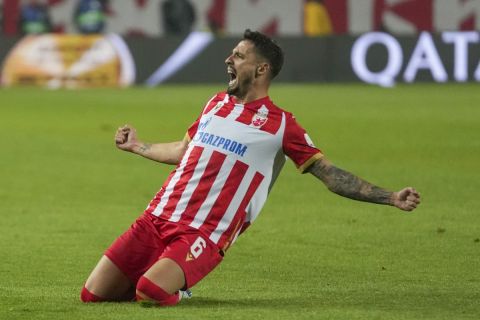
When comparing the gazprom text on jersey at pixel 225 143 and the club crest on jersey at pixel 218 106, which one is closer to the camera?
the gazprom text on jersey at pixel 225 143

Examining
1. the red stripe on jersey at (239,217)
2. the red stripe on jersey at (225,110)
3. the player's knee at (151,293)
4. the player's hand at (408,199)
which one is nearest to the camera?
the player's hand at (408,199)

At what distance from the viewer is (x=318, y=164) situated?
8.03 meters

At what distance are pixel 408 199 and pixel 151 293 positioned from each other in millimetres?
1539

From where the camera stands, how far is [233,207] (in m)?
8.06

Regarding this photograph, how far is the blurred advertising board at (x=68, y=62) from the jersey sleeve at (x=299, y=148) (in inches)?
907

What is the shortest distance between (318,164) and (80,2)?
31128 millimetres

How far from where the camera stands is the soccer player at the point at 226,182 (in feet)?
26.2

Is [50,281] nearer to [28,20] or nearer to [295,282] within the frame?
[295,282]

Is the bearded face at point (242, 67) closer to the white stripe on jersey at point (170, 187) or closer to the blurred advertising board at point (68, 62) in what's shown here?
the white stripe on jersey at point (170, 187)

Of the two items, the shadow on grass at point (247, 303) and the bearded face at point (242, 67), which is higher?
the bearded face at point (242, 67)

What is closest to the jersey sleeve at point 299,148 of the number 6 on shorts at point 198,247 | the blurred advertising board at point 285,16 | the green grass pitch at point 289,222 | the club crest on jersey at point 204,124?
the club crest on jersey at point 204,124

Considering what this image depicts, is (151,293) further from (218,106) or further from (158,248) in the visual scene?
(218,106)

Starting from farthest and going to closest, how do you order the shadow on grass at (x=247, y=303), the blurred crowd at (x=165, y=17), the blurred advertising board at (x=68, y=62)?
the blurred crowd at (x=165, y=17) → the blurred advertising board at (x=68, y=62) → the shadow on grass at (x=247, y=303)

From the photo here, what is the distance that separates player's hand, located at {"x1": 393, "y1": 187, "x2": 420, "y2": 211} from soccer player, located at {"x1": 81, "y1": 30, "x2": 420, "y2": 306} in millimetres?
309
